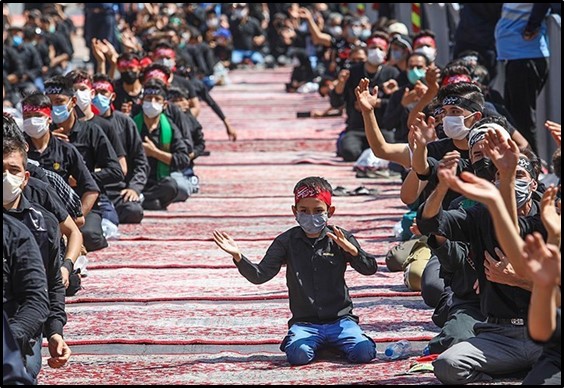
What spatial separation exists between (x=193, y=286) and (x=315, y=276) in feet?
7.15

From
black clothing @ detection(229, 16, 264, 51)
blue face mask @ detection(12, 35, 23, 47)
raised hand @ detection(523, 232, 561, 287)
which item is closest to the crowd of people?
raised hand @ detection(523, 232, 561, 287)

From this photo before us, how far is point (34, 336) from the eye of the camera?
21.9ft

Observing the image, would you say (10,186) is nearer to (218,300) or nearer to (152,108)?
(218,300)

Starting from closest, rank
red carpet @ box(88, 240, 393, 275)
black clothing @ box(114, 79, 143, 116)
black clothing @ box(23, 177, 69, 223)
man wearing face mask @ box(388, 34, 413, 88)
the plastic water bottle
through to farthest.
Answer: the plastic water bottle → black clothing @ box(23, 177, 69, 223) → red carpet @ box(88, 240, 393, 275) → black clothing @ box(114, 79, 143, 116) → man wearing face mask @ box(388, 34, 413, 88)

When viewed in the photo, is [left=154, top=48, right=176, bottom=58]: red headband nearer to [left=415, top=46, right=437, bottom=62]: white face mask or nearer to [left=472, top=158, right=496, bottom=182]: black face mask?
[left=415, top=46, right=437, bottom=62]: white face mask

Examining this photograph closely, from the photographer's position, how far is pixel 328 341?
768 cm

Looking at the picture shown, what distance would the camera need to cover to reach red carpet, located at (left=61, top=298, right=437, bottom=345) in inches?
324

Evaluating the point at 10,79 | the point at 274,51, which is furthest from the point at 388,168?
the point at 274,51

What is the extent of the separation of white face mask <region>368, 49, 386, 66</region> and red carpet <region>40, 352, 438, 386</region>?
780 centimetres

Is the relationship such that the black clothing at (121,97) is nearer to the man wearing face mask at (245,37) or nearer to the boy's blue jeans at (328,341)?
the boy's blue jeans at (328,341)

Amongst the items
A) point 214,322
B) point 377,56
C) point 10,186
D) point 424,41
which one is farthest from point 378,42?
point 10,186

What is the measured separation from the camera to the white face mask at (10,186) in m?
6.76

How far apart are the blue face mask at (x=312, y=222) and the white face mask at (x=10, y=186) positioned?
1667 mm

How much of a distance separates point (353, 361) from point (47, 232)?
1.78 meters
